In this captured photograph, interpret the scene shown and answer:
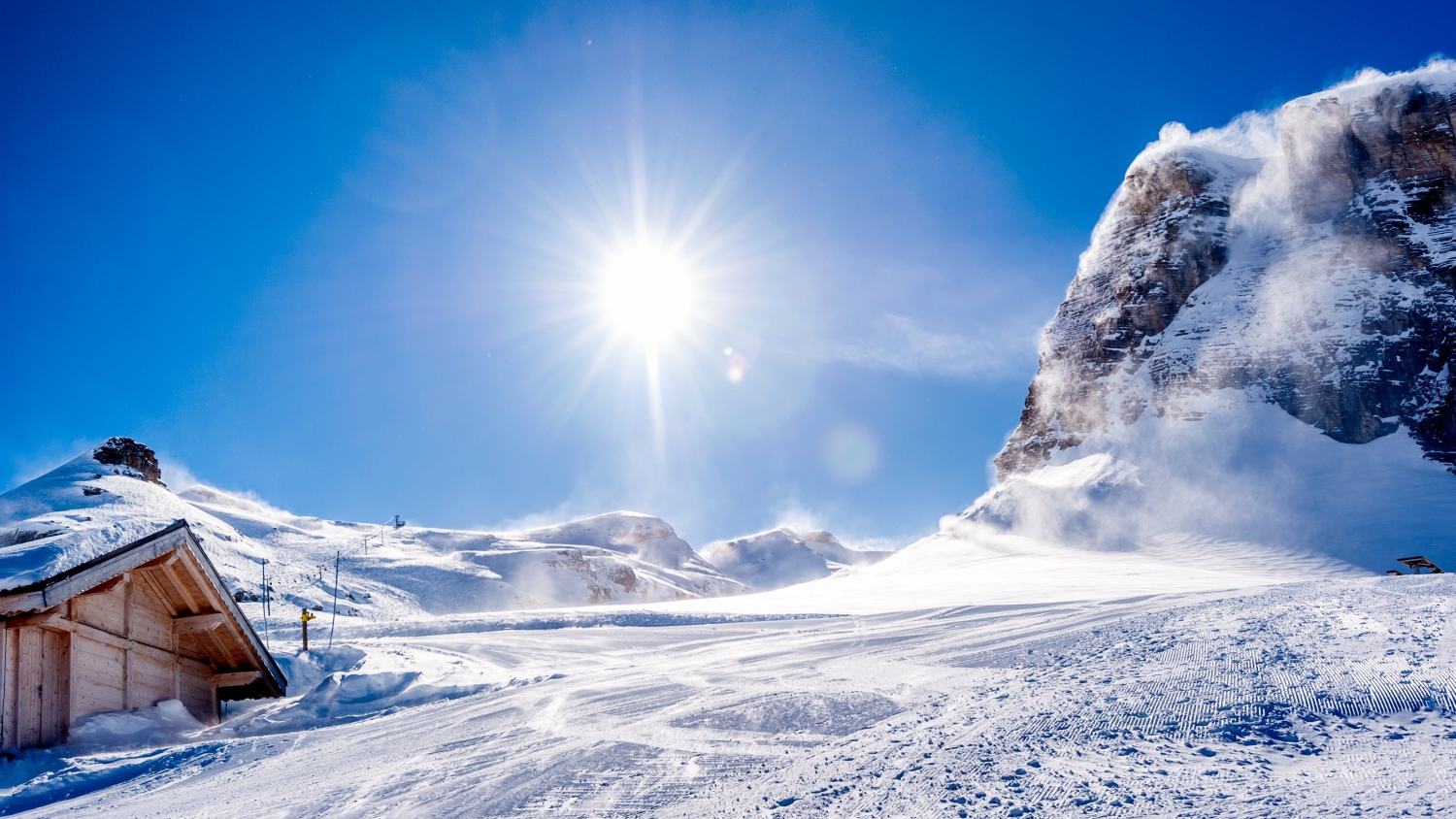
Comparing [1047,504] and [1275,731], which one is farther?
[1047,504]

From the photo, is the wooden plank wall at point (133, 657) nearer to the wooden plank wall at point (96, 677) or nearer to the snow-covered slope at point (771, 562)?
the wooden plank wall at point (96, 677)

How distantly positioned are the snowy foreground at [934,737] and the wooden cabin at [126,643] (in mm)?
890

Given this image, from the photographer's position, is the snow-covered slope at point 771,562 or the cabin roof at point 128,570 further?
the snow-covered slope at point 771,562

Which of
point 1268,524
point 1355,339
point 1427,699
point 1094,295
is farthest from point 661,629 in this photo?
point 1094,295

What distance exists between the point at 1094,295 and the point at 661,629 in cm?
7310

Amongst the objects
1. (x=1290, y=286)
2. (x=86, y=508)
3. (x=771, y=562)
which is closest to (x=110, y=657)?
(x=86, y=508)

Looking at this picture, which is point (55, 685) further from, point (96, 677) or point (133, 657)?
point (133, 657)

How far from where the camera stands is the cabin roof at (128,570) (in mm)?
8219

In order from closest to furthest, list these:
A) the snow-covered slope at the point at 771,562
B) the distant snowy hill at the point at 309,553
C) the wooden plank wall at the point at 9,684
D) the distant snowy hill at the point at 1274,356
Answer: the wooden plank wall at the point at 9,684
the distant snowy hill at the point at 309,553
the distant snowy hill at the point at 1274,356
the snow-covered slope at the point at 771,562

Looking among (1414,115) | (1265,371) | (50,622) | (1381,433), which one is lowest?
(50,622)

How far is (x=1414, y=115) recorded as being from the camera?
62.7 metres

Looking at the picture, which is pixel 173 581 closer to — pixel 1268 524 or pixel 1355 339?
pixel 1268 524

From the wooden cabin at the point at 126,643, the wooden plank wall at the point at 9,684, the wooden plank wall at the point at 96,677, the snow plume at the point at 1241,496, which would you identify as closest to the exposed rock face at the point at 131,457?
the wooden cabin at the point at 126,643

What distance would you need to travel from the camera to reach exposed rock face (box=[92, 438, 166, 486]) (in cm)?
6084
